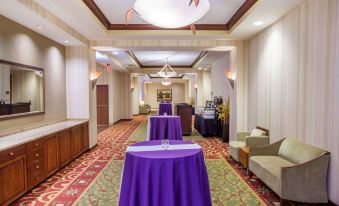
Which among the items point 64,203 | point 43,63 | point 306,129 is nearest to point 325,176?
point 306,129

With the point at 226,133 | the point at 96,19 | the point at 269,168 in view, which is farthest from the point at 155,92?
the point at 269,168

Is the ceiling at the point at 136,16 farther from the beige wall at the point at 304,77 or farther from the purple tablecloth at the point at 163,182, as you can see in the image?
the purple tablecloth at the point at 163,182

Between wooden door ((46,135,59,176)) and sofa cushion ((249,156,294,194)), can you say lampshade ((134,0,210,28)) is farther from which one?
wooden door ((46,135,59,176))

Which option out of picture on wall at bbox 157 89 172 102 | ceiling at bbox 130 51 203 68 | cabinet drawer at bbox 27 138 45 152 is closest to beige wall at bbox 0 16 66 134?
cabinet drawer at bbox 27 138 45 152

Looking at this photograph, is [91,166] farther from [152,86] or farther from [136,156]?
[152,86]

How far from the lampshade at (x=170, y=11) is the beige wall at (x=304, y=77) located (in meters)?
1.86

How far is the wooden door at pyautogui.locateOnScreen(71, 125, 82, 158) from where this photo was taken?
5.46m

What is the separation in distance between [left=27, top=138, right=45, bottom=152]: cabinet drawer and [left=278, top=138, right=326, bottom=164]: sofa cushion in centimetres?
402

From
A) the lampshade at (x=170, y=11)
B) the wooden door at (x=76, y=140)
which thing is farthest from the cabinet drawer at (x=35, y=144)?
the lampshade at (x=170, y=11)

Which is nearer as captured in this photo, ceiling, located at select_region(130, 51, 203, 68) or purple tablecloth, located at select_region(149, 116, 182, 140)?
purple tablecloth, located at select_region(149, 116, 182, 140)

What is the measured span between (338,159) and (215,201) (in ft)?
5.40

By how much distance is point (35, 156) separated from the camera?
3.91 metres

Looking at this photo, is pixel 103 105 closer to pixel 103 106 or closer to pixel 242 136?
pixel 103 106

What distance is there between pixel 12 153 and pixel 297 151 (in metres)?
4.08
